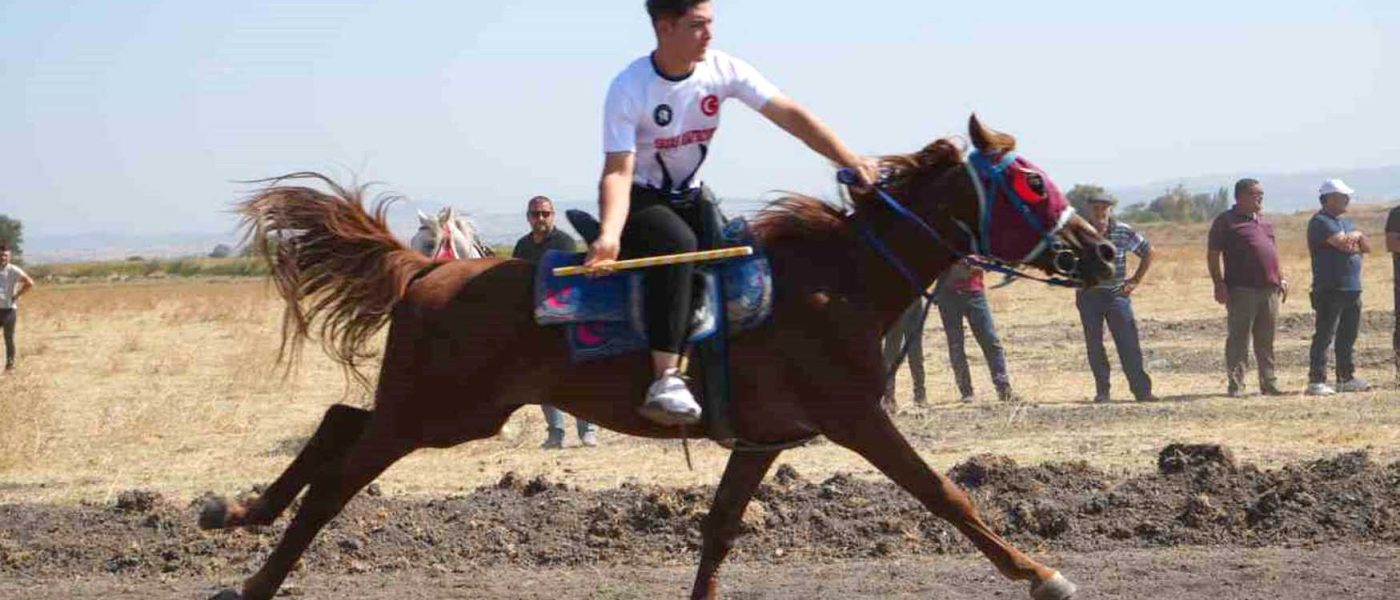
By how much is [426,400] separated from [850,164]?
1899mm

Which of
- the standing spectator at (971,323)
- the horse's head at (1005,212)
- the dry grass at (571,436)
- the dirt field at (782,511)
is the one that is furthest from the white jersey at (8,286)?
the horse's head at (1005,212)

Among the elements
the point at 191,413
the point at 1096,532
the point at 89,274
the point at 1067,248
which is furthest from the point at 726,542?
the point at 89,274

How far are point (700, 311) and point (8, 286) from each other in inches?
657

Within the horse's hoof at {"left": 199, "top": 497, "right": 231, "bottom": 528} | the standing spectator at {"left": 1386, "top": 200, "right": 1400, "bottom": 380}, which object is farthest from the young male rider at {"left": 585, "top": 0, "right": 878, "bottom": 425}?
the standing spectator at {"left": 1386, "top": 200, "right": 1400, "bottom": 380}

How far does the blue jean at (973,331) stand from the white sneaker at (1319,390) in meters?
2.59

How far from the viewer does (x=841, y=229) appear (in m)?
7.09

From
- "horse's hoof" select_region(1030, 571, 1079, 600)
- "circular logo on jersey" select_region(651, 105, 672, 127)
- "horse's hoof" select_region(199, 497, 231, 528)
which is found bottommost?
"horse's hoof" select_region(1030, 571, 1079, 600)

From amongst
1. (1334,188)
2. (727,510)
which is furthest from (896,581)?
(1334,188)

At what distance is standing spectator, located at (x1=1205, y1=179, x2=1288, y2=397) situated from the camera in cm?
1567

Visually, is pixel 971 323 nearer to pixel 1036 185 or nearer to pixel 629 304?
pixel 1036 185

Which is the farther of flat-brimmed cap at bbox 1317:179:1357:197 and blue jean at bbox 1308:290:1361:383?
flat-brimmed cap at bbox 1317:179:1357:197

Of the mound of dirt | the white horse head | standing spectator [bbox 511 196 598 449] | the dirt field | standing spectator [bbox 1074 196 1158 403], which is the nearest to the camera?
the dirt field

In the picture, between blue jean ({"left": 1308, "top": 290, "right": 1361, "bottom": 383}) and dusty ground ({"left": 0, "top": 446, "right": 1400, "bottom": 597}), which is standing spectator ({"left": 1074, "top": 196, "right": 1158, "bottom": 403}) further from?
dusty ground ({"left": 0, "top": 446, "right": 1400, "bottom": 597})

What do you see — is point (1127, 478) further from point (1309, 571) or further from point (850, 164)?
point (850, 164)
